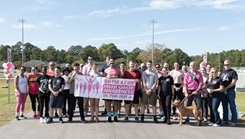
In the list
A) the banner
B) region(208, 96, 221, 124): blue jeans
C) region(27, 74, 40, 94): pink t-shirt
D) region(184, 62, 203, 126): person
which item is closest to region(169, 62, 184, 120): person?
region(184, 62, 203, 126): person

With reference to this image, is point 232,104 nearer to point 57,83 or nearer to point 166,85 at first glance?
point 166,85

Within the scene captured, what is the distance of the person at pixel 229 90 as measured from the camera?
9.10 metres

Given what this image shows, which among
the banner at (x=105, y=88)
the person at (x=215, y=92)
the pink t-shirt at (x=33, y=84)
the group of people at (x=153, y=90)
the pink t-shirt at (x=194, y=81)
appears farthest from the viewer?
the pink t-shirt at (x=33, y=84)

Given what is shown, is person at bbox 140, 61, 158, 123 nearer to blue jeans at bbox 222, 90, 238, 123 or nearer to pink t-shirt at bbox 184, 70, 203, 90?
pink t-shirt at bbox 184, 70, 203, 90

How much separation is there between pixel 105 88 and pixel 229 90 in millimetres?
4248

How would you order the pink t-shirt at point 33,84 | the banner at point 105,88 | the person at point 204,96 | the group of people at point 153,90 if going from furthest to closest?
the pink t-shirt at point 33,84, the banner at point 105,88, the person at point 204,96, the group of people at point 153,90

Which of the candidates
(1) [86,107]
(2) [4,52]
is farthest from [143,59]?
(2) [4,52]

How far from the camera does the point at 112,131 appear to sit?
26.2 feet

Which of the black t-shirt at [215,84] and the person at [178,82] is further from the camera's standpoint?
the person at [178,82]

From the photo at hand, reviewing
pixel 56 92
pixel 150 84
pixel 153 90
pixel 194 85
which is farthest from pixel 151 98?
pixel 56 92

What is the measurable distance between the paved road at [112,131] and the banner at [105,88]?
96 centimetres

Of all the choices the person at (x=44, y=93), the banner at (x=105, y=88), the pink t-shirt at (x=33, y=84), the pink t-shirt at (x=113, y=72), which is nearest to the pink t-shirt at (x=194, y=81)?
the banner at (x=105, y=88)

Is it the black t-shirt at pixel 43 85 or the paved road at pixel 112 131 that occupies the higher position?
the black t-shirt at pixel 43 85

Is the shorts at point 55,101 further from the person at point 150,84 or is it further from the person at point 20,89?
the person at point 150,84
